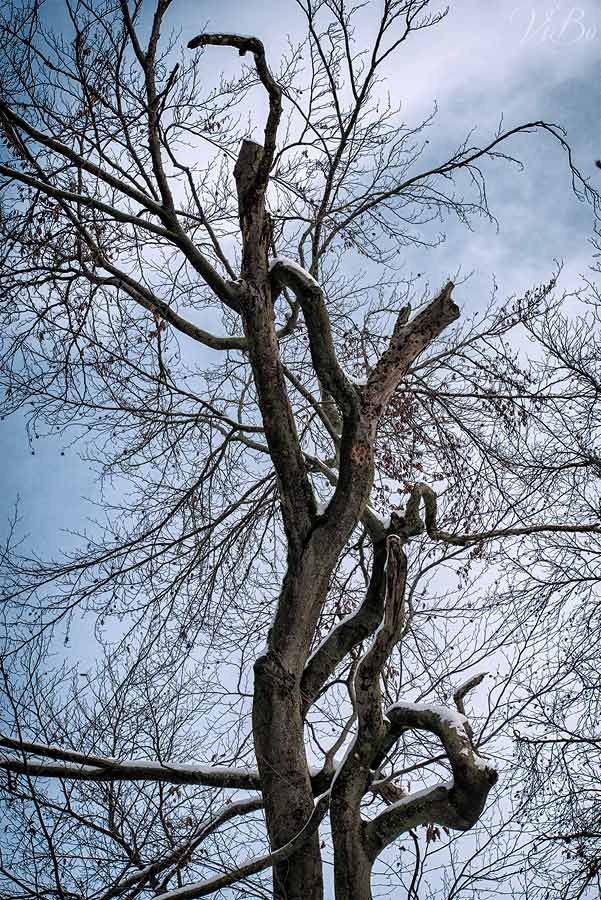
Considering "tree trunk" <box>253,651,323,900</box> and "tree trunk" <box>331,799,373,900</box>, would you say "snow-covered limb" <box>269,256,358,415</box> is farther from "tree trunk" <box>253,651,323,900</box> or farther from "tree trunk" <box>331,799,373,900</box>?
"tree trunk" <box>331,799,373,900</box>

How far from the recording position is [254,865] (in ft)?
14.8

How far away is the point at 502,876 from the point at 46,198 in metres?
5.29

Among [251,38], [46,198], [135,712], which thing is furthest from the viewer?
[135,712]

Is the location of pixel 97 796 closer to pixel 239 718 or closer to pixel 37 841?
pixel 37 841

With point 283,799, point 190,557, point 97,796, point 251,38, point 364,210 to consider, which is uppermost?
point 364,210

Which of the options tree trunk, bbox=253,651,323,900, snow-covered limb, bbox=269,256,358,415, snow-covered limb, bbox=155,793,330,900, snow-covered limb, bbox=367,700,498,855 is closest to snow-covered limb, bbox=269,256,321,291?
snow-covered limb, bbox=269,256,358,415

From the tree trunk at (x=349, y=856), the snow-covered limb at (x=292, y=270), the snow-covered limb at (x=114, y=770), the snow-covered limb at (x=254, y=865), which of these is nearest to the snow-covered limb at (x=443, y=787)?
the tree trunk at (x=349, y=856)

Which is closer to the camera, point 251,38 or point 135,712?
point 251,38

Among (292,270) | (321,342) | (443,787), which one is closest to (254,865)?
(443,787)

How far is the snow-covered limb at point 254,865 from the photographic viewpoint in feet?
14.4

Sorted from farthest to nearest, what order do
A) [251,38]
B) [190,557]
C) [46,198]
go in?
[190,557]
[46,198]
[251,38]

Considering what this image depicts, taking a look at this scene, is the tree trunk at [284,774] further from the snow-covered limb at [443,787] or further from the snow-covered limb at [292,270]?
the snow-covered limb at [292,270]

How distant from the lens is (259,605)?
25.7ft

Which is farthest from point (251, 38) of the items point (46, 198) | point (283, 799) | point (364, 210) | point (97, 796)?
point (97, 796)
